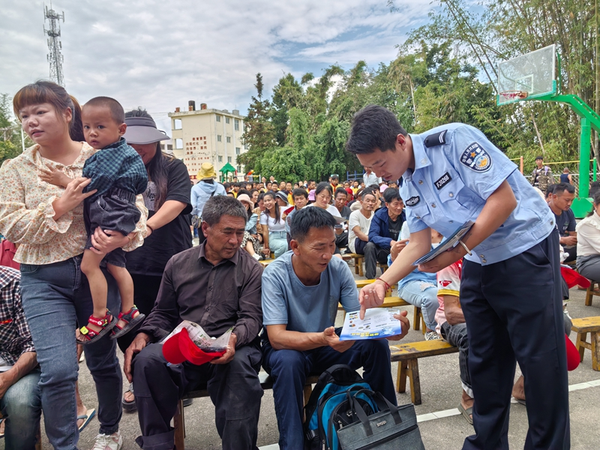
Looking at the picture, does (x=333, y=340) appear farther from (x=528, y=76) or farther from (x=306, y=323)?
(x=528, y=76)

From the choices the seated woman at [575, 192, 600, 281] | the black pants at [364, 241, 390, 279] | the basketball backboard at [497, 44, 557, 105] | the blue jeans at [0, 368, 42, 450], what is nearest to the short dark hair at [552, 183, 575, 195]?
the seated woman at [575, 192, 600, 281]

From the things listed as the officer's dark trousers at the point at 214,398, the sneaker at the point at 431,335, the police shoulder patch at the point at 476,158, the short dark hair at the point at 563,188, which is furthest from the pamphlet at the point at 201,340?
the short dark hair at the point at 563,188

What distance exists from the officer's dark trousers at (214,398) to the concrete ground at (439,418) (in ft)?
1.61

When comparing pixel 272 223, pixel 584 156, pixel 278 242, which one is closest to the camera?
pixel 278 242

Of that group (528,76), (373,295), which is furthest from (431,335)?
(528,76)

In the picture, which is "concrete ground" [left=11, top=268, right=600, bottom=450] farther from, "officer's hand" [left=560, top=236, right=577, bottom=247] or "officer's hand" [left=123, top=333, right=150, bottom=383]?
"officer's hand" [left=560, top=236, right=577, bottom=247]

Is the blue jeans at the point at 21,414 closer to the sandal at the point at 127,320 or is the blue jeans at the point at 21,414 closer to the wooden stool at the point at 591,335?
the sandal at the point at 127,320

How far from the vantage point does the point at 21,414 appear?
76.7 inches

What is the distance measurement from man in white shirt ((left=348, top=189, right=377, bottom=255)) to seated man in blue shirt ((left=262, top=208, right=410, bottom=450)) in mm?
3972

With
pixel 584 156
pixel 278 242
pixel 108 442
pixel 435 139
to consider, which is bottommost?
pixel 108 442

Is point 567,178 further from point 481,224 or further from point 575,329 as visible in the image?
point 481,224

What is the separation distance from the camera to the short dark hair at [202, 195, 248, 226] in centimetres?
244

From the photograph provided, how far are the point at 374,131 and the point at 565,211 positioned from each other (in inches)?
211

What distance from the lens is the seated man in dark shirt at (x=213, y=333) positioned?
6.53 feet
